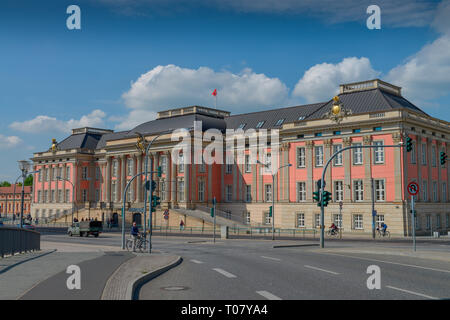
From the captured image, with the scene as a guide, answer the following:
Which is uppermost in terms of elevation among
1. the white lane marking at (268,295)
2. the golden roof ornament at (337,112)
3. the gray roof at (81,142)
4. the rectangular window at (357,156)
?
the gray roof at (81,142)

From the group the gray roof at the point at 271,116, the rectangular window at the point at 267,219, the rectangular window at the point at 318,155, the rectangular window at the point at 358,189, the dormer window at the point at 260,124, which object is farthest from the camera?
the dormer window at the point at 260,124

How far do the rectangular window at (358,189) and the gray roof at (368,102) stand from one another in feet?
26.2

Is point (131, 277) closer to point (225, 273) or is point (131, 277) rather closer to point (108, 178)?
point (225, 273)

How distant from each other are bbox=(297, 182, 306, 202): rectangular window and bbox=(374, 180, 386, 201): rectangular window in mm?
9278

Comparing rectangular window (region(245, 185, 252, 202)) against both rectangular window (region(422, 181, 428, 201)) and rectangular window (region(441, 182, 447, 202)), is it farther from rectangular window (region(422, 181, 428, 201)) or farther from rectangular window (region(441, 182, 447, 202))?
rectangular window (region(441, 182, 447, 202))

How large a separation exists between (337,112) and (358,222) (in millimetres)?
12663

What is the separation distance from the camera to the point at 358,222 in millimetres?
51656

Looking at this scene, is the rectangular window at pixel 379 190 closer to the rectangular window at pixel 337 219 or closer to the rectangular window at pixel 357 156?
the rectangular window at pixel 357 156

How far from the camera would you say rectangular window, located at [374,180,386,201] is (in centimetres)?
5042

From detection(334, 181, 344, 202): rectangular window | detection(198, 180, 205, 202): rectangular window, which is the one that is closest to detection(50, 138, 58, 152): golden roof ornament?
detection(198, 180, 205, 202): rectangular window

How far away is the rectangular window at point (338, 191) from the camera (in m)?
53.8

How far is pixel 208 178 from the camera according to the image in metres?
69.0

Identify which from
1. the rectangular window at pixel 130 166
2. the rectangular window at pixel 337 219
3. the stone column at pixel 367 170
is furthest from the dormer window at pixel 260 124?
the rectangular window at pixel 130 166

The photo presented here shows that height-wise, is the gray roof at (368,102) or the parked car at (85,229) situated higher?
the gray roof at (368,102)
